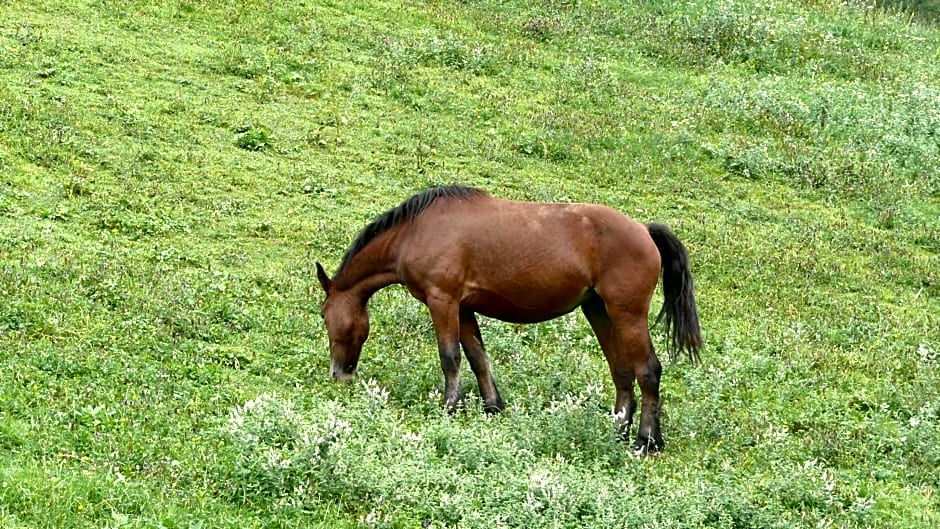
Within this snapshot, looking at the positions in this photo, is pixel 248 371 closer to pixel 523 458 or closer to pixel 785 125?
pixel 523 458

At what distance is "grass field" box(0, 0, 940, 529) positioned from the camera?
864 cm

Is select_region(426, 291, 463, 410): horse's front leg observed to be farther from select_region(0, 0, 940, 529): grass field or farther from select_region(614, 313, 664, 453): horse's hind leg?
select_region(614, 313, 664, 453): horse's hind leg

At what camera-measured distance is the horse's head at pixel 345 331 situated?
1173cm

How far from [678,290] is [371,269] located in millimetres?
2959

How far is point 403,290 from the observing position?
14.5m

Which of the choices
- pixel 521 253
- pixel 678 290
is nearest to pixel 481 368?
pixel 521 253

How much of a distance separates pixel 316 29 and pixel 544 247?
1326 centimetres

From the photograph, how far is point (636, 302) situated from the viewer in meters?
10.9

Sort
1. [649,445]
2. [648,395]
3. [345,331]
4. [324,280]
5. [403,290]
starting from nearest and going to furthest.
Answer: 1. [649,445]
2. [648,395]
3. [345,331]
4. [324,280]
5. [403,290]

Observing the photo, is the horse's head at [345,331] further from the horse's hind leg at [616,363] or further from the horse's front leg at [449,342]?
the horse's hind leg at [616,363]

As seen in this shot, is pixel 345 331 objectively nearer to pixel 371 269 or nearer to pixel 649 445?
pixel 371 269

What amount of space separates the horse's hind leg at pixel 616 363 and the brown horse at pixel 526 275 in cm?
1

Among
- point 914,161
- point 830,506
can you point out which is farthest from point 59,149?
point 914,161

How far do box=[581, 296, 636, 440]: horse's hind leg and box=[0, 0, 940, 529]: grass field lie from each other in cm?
44
